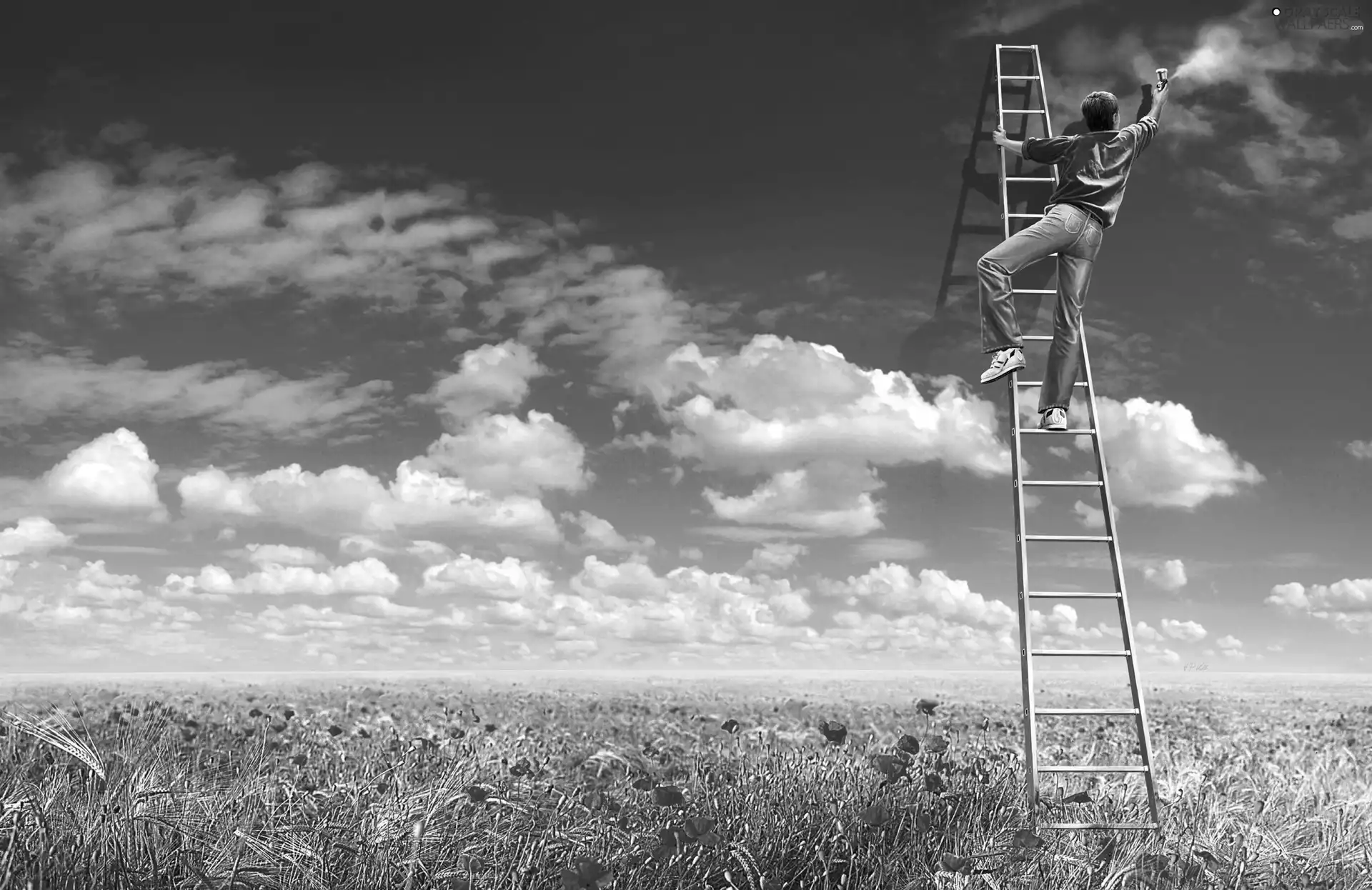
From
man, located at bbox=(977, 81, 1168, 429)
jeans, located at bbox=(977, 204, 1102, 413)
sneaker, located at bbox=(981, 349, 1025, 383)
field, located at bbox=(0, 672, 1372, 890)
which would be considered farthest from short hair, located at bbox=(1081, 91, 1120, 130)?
field, located at bbox=(0, 672, 1372, 890)

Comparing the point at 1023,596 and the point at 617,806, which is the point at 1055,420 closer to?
the point at 1023,596

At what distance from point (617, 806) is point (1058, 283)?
17.7ft

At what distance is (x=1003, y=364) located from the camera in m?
7.98

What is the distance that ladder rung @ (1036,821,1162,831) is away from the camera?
6.81 m

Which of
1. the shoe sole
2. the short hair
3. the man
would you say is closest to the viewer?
the shoe sole

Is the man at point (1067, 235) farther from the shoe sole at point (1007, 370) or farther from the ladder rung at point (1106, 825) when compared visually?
the ladder rung at point (1106, 825)

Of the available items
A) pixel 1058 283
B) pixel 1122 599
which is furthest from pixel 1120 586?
pixel 1058 283

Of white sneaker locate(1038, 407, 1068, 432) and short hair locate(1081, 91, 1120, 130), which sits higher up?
short hair locate(1081, 91, 1120, 130)

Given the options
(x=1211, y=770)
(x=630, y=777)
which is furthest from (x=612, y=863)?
(x=1211, y=770)

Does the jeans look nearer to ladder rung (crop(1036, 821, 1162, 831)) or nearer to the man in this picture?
the man

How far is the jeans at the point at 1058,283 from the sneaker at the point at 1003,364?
0.05m

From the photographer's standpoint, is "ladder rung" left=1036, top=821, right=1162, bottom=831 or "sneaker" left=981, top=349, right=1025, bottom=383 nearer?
"ladder rung" left=1036, top=821, right=1162, bottom=831

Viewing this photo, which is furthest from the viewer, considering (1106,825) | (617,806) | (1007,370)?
(1007,370)

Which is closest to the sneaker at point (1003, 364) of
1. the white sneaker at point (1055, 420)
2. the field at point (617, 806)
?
the white sneaker at point (1055, 420)
